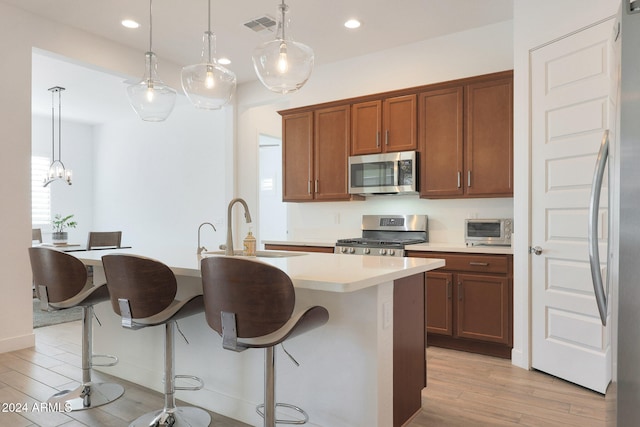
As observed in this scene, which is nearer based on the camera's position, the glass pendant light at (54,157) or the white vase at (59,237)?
the white vase at (59,237)

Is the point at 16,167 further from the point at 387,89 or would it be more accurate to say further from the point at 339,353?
the point at 387,89

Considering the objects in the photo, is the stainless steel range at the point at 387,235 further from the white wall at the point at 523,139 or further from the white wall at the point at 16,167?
the white wall at the point at 16,167

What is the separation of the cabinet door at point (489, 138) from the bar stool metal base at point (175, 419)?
9.29ft

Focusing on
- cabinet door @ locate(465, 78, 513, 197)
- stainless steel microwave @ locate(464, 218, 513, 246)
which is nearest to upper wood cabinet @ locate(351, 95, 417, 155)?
cabinet door @ locate(465, 78, 513, 197)

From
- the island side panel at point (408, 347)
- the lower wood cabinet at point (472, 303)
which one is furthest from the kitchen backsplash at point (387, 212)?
the island side panel at point (408, 347)

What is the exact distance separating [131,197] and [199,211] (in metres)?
1.89

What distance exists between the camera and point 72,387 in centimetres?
276

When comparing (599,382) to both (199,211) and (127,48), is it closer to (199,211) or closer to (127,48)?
(127,48)

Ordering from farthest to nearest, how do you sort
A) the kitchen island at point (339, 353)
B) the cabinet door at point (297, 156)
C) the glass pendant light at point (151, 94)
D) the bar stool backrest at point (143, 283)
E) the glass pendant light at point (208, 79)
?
the cabinet door at point (297, 156) < the glass pendant light at point (151, 94) < the glass pendant light at point (208, 79) < the bar stool backrest at point (143, 283) < the kitchen island at point (339, 353)

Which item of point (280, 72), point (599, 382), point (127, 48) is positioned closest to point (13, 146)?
point (127, 48)

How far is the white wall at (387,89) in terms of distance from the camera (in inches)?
159

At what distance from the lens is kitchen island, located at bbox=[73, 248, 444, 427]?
1890 millimetres

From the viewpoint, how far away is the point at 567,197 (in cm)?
289

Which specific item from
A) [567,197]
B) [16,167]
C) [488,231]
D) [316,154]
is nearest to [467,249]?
[488,231]
